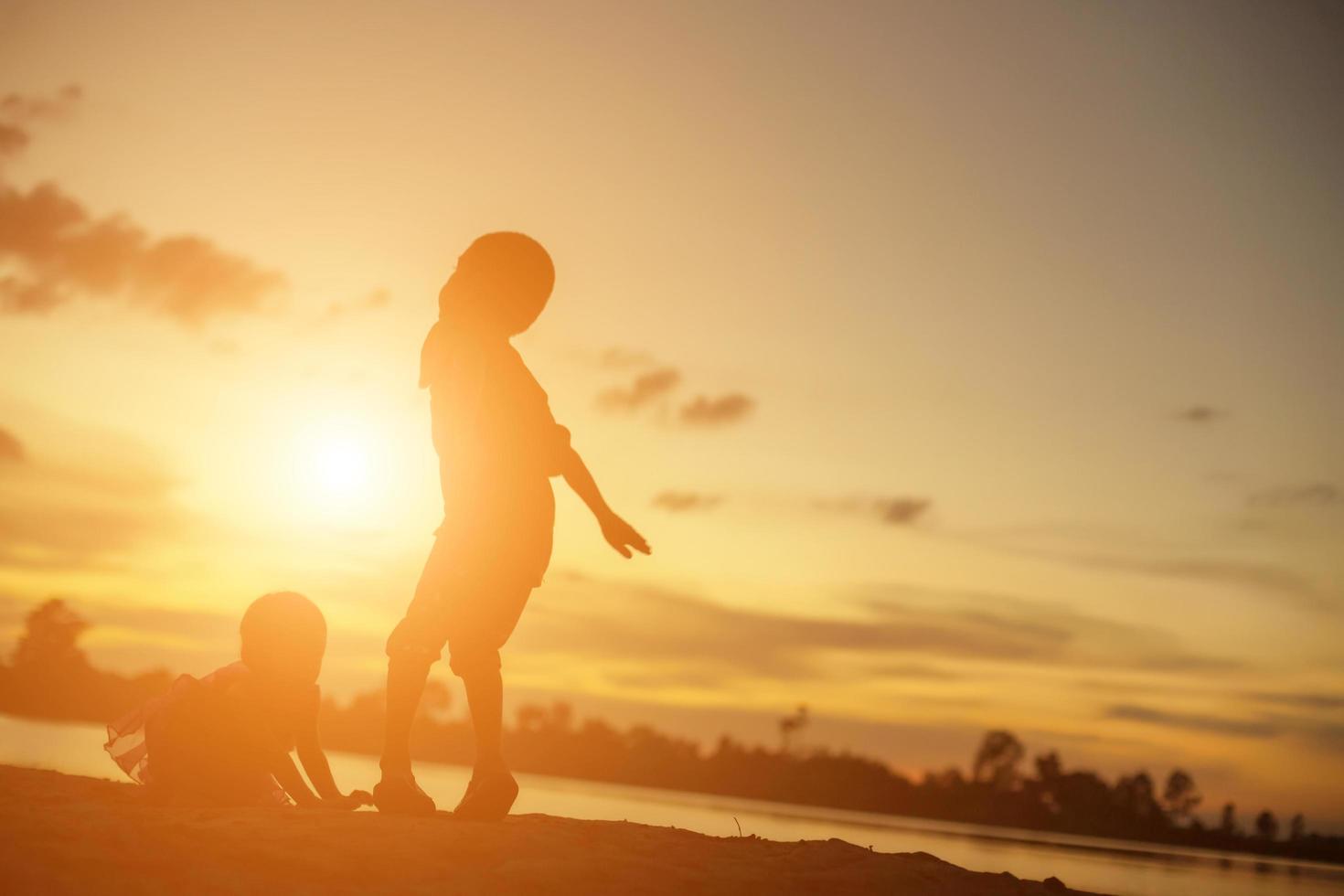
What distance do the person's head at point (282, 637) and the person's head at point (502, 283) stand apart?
2231 mm

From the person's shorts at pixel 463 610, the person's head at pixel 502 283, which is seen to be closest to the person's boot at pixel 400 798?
the person's shorts at pixel 463 610

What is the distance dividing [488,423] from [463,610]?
1.20 metres

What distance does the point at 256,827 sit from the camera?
208 inches

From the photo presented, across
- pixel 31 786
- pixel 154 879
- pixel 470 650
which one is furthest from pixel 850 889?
pixel 31 786

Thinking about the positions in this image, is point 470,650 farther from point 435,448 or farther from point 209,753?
point 209,753

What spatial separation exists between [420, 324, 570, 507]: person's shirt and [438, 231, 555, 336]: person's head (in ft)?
0.47

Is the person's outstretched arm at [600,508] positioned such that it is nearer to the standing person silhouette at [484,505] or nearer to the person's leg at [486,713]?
the standing person silhouette at [484,505]

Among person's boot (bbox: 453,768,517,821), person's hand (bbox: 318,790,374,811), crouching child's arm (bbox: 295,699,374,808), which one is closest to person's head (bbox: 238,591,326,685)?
crouching child's arm (bbox: 295,699,374,808)

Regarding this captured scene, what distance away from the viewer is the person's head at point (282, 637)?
23.5 ft

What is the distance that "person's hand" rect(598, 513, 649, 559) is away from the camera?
7.09 metres

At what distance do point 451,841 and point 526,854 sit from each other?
39 centimetres

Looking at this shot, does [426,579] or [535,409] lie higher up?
[535,409]

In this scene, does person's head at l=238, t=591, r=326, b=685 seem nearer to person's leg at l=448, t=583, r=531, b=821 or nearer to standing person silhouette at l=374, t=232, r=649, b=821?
standing person silhouette at l=374, t=232, r=649, b=821

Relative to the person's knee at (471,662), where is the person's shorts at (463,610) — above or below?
above
